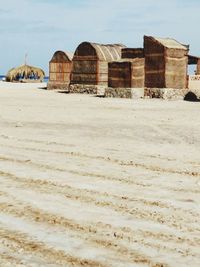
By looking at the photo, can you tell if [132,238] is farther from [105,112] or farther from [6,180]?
[105,112]

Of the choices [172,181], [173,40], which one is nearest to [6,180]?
[172,181]

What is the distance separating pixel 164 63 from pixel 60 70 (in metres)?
11.7

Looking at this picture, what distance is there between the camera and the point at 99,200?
16.2 ft

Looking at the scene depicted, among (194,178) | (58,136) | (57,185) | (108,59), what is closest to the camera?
(57,185)

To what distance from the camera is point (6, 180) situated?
573 cm

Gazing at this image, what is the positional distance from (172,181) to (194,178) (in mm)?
374

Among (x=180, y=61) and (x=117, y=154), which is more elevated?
(x=180, y=61)

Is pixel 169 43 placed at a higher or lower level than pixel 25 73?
higher

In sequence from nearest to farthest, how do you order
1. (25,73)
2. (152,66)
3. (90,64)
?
(152,66)
(90,64)
(25,73)

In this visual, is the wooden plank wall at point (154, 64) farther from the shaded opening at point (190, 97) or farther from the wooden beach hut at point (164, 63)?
the shaded opening at point (190, 97)

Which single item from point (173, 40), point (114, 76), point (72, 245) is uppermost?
point (173, 40)

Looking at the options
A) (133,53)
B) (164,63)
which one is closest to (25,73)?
(133,53)

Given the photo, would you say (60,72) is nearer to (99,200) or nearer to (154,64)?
(154,64)

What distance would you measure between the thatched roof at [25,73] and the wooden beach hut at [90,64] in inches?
900
